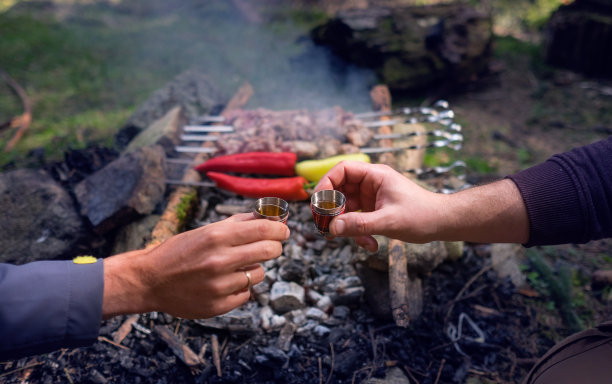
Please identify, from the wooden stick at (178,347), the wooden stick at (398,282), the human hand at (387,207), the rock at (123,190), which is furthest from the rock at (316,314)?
the rock at (123,190)

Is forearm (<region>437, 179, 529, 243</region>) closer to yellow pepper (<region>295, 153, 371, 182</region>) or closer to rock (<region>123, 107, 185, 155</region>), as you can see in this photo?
yellow pepper (<region>295, 153, 371, 182</region>)

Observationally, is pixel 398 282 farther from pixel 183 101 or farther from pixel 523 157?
pixel 183 101

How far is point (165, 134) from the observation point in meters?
5.35

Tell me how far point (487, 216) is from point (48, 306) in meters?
3.06

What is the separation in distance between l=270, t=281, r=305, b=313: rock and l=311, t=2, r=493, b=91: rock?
6011 millimetres

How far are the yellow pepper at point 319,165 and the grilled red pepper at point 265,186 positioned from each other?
0.16 meters

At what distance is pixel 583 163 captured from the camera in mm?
2648

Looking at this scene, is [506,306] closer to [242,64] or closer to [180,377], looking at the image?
[180,377]

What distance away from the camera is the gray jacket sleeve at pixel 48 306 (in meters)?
2.04

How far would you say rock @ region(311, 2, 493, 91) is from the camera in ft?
26.6

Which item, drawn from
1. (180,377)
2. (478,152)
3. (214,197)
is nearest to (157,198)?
(214,197)

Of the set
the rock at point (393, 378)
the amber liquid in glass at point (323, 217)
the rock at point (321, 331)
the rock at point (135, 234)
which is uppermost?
the amber liquid in glass at point (323, 217)

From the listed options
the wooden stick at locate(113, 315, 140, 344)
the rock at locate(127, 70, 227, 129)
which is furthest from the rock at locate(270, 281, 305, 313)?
the rock at locate(127, 70, 227, 129)

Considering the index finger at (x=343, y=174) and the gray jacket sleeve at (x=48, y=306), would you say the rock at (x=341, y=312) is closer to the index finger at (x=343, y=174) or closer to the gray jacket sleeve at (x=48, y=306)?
the index finger at (x=343, y=174)
